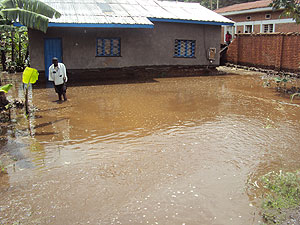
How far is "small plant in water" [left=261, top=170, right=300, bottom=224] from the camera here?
396 centimetres

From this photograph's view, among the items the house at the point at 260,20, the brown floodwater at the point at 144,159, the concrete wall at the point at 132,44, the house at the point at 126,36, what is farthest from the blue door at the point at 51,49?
the house at the point at 260,20

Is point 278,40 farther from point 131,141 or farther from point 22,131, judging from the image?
point 22,131

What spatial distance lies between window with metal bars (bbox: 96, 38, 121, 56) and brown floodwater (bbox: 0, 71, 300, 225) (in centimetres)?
547

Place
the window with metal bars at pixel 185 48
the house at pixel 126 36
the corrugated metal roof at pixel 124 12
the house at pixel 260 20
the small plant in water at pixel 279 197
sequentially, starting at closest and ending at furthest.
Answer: the small plant in water at pixel 279 197
the corrugated metal roof at pixel 124 12
the house at pixel 126 36
the window with metal bars at pixel 185 48
the house at pixel 260 20

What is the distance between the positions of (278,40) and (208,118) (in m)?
10.4

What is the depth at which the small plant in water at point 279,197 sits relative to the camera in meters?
3.96

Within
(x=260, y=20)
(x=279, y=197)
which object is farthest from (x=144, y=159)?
(x=260, y=20)

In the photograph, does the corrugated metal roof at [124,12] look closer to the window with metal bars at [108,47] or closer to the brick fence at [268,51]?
the window with metal bars at [108,47]

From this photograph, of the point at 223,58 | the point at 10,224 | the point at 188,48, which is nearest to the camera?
the point at 10,224

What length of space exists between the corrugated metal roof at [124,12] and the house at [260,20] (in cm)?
796

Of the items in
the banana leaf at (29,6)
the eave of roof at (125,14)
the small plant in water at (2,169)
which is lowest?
the small plant in water at (2,169)

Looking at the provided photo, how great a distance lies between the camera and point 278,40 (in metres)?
16.8

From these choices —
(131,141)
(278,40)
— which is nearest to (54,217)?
(131,141)

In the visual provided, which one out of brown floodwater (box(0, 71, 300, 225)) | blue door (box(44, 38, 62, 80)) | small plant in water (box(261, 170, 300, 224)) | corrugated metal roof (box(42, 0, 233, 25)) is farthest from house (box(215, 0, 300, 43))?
small plant in water (box(261, 170, 300, 224))
